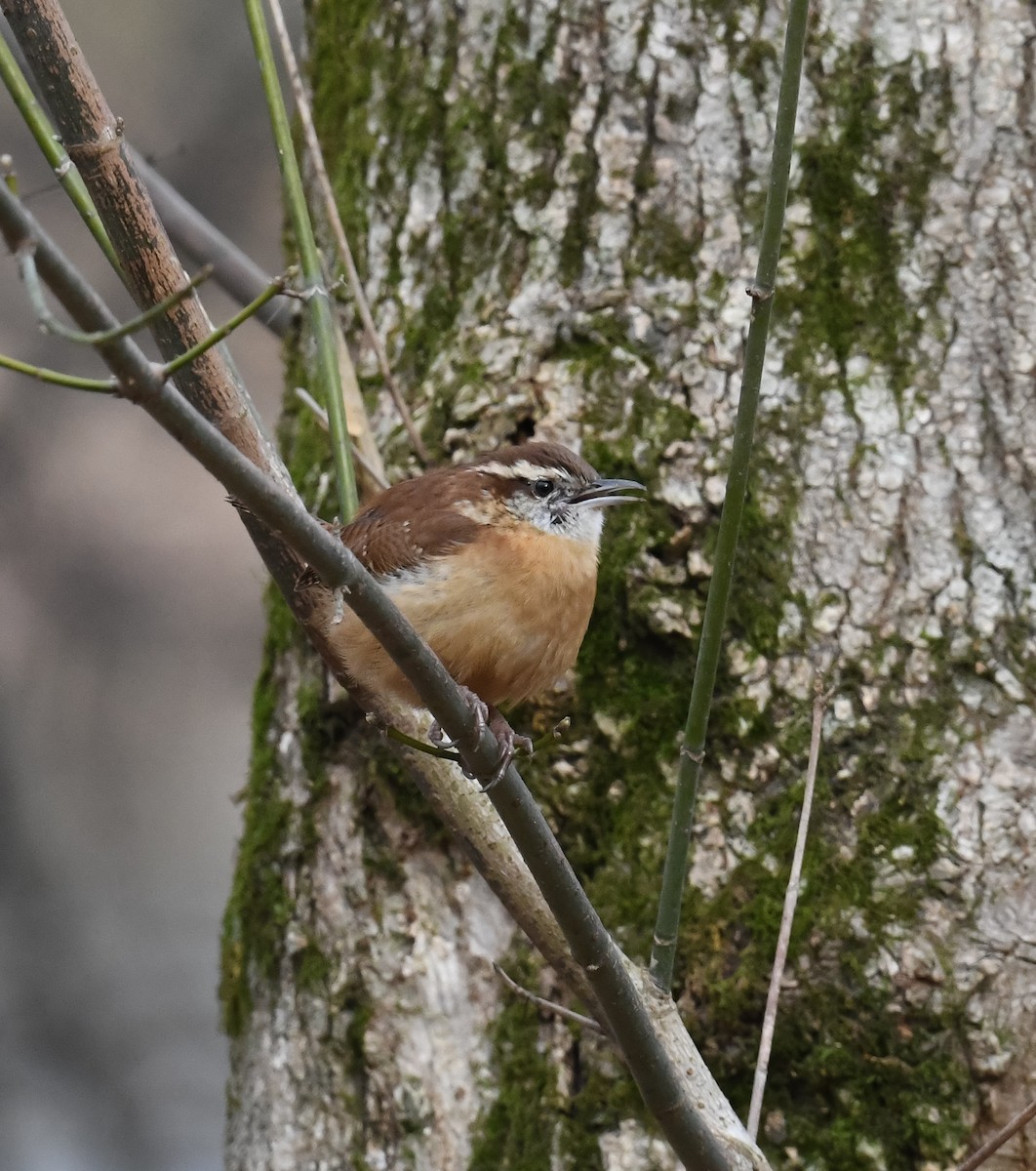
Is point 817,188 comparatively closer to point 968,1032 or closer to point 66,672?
point 968,1032

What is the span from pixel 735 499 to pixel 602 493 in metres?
0.82

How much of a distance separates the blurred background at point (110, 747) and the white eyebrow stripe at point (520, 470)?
416 centimetres

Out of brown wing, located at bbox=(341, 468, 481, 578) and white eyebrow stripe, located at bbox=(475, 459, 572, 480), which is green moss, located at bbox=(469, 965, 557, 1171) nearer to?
brown wing, located at bbox=(341, 468, 481, 578)

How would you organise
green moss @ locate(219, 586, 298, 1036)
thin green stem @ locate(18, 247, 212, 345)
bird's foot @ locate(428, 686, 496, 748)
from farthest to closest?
green moss @ locate(219, 586, 298, 1036) → bird's foot @ locate(428, 686, 496, 748) → thin green stem @ locate(18, 247, 212, 345)

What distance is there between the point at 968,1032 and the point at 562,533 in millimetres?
1283

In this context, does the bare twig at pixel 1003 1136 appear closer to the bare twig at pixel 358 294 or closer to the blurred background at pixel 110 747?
the bare twig at pixel 358 294

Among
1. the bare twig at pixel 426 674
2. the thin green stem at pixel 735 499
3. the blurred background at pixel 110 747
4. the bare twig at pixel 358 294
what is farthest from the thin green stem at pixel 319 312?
the blurred background at pixel 110 747

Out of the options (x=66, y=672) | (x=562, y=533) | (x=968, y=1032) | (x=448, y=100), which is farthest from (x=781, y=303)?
(x=66, y=672)

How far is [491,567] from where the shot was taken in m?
2.64

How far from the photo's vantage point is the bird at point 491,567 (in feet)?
8.27

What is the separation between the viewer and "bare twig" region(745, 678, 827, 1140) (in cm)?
229

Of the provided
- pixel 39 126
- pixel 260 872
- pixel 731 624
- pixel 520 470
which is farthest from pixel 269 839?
pixel 39 126

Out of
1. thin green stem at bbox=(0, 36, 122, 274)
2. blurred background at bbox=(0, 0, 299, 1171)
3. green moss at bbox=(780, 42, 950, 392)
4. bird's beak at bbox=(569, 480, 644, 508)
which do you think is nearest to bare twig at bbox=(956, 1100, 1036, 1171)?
bird's beak at bbox=(569, 480, 644, 508)

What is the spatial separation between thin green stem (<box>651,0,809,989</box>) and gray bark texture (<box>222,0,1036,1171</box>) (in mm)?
592
